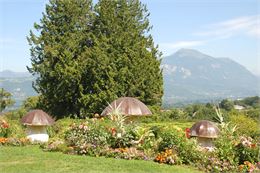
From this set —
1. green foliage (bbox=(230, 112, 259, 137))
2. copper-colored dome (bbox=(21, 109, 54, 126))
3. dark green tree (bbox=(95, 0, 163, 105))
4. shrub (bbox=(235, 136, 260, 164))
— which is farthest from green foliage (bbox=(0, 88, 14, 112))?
shrub (bbox=(235, 136, 260, 164))

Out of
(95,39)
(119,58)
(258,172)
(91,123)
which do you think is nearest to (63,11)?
(95,39)

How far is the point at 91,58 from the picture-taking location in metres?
28.7

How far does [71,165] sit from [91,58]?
19.5m

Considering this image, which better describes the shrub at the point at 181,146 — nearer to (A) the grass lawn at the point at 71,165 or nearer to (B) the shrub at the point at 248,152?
(A) the grass lawn at the point at 71,165

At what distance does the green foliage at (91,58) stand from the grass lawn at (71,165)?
1616 centimetres

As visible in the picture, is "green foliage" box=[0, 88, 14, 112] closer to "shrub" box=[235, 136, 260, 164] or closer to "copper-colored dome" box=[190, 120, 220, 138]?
"copper-colored dome" box=[190, 120, 220, 138]

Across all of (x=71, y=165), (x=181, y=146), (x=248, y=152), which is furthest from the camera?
(x=181, y=146)

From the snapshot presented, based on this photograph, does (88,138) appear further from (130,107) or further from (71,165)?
(130,107)

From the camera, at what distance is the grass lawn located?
9227 millimetres

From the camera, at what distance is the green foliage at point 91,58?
28016mm

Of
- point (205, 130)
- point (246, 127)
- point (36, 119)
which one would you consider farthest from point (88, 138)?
point (246, 127)

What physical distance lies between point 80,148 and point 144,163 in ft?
7.64

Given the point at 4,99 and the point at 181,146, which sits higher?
the point at 4,99

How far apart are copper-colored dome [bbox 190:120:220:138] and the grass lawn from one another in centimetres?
283
